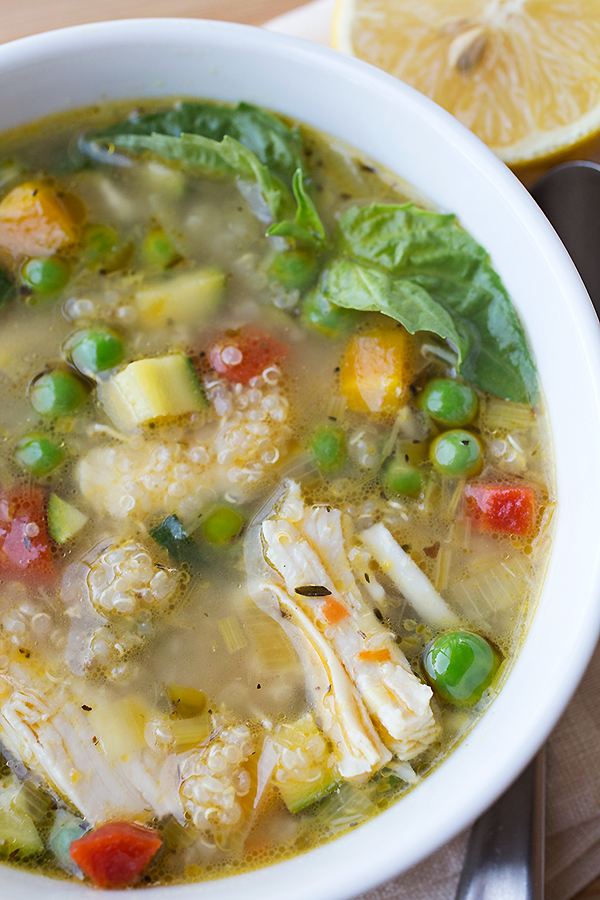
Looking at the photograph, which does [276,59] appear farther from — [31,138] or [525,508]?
[525,508]

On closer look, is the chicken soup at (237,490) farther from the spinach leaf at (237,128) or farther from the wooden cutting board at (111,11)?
the wooden cutting board at (111,11)

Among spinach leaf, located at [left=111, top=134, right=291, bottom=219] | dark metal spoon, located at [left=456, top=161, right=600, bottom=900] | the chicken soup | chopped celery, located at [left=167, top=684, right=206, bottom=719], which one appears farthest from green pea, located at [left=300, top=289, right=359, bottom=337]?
dark metal spoon, located at [left=456, top=161, right=600, bottom=900]

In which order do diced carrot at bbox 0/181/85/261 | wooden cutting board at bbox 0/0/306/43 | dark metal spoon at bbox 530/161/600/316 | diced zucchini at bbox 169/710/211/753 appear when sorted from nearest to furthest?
diced zucchini at bbox 169/710/211/753
diced carrot at bbox 0/181/85/261
dark metal spoon at bbox 530/161/600/316
wooden cutting board at bbox 0/0/306/43

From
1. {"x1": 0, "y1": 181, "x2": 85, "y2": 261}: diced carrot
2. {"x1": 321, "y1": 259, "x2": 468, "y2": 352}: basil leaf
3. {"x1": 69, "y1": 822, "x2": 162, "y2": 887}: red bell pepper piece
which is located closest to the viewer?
{"x1": 69, "y1": 822, "x2": 162, "y2": 887}: red bell pepper piece

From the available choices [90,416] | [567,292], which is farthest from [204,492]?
[567,292]

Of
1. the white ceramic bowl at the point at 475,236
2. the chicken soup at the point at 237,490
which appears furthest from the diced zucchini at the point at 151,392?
the white ceramic bowl at the point at 475,236

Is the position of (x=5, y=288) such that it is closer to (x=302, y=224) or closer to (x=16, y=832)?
(x=302, y=224)

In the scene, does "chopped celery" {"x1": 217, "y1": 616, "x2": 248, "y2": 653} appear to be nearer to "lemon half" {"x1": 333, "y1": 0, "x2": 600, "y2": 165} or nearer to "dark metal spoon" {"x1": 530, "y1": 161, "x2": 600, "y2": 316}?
"dark metal spoon" {"x1": 530, "y1": 161, "x2": 600, "y2": 316}

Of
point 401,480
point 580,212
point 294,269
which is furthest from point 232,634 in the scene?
point 580,212
